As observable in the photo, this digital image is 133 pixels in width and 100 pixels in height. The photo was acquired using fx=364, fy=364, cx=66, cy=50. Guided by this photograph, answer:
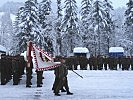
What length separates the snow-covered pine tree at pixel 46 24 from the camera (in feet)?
201

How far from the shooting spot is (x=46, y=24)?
63844 millimetres

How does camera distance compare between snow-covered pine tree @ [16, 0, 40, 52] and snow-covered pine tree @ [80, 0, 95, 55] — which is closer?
snow-covered pine tree @ [16, 0, 40, 52]

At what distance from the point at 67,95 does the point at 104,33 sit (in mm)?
53267

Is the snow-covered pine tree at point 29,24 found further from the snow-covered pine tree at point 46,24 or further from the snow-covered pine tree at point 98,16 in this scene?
the snow-covered pine tree at point 98,16

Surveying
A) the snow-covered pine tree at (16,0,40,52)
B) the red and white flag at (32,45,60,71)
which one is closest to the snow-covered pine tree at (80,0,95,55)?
the snow-covered pine tree at (16,0,40,52)

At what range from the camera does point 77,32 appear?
203 feet

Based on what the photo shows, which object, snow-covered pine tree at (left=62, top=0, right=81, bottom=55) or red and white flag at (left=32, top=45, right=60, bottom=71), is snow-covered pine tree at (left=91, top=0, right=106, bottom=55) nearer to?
snow-covered pine tree at (left=62, top=0, right=81, bottom=55)

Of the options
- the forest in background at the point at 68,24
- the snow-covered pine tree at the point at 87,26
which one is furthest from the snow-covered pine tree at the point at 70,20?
the snow-covered pine tree at the point at 87,26

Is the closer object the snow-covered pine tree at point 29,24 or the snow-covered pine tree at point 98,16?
the snow-covered pine tree at point 29,24

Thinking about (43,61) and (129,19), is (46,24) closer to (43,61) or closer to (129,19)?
(129,19)

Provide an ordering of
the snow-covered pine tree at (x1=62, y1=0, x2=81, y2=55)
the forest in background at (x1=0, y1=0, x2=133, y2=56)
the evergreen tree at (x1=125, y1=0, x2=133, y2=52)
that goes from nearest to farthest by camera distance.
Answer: the forest in background at (x1=0, y1=0, x2=133, y2=56), the evergreen tree at (x1=125, y1=0, x2=133, y2=52), the snow-covered pine tree at (x1=62, y1=0, x2=81, y2=55)

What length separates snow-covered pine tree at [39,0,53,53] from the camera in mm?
61128

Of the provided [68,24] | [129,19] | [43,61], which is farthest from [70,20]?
[43,61]

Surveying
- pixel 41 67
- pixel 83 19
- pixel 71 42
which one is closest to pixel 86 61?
pixel 41 67
